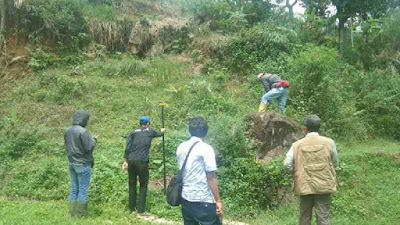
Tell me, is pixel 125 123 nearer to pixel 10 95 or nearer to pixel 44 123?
pixel 44 123

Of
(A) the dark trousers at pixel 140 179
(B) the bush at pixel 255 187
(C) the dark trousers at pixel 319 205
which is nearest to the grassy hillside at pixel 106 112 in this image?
(A) the dark trousers at pixel 140 179

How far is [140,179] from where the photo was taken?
6.46 metres

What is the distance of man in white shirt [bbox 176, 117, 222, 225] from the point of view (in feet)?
12.0

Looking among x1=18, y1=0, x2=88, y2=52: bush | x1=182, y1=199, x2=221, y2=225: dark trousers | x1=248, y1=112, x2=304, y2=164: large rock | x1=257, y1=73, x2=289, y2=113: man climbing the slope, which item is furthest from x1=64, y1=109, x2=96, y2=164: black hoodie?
x1=18, y1=0, x2=88, y2=52: bush

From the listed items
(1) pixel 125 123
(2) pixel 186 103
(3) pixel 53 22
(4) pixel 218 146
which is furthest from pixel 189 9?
(4) pixel 218 146

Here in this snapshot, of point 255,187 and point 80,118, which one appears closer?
point 80,118

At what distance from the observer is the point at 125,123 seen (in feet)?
35.8

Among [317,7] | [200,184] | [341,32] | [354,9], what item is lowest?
[200,184]

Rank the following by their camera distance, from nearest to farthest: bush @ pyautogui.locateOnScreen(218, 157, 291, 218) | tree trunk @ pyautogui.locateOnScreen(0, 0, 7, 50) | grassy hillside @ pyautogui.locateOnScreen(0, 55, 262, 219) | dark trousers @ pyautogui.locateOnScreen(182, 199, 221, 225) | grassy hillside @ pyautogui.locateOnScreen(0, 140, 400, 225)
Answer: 1. dark trousers @ pyautogui.locateOnScreen(182, 199, 221, 225)
2. grassy hillside @ pyautogui.locateOnScreen(0, 140, 400, 225)
3. bush @ pyautogui.locateOnScreen(218, 157, 291, 218)
4. grassy hillside @ pyautogui.locateOnScreen(0, 55, 262, 219)
5. tree trunk @ pyautogui.locateOnScreen(0, 0, 7, 50)

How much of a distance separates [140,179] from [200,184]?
3.01m

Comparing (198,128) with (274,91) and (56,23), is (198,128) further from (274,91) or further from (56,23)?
(56,23)

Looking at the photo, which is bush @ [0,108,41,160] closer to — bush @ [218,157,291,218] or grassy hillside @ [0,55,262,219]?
grassy hillside @ [0,55,262,219]

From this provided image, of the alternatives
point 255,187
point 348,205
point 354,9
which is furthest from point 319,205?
point 354,9

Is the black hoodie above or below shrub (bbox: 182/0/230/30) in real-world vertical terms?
below
